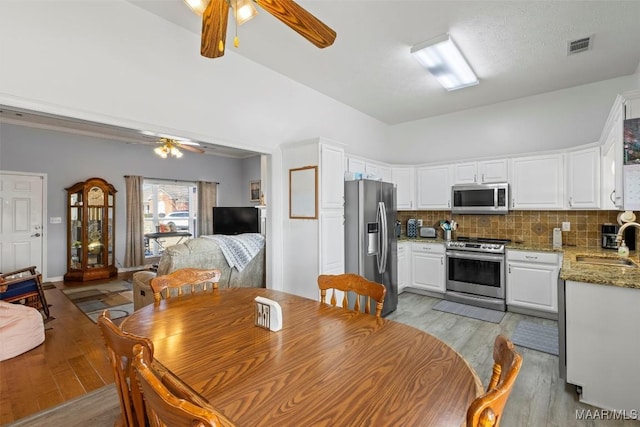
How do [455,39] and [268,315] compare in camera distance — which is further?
[455,39]

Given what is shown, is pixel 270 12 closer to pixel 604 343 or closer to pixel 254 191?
pixel 604 343

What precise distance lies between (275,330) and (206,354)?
35 centimetres

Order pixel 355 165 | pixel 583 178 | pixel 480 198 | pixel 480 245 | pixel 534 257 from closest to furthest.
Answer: pixel 583 178 < pixel 534 257 < pixel 480 245 < pixel 355 165 < pixel 480 198

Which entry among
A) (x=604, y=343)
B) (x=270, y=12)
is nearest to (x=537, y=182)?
(x=604, y=343)

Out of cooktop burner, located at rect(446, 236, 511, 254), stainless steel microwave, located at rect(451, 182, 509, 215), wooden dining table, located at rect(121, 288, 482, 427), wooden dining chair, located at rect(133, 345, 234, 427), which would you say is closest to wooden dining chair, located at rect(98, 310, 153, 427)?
wooden dining table, located at rect(121, 288, 482, 427)

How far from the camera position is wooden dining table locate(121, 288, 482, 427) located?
0.87m

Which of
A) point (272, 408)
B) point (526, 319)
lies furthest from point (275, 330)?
point (526, 319)

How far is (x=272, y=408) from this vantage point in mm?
886

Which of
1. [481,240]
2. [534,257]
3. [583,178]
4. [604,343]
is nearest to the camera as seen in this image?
[604,343]

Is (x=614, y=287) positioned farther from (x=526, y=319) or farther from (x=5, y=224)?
(x=5, y=224)

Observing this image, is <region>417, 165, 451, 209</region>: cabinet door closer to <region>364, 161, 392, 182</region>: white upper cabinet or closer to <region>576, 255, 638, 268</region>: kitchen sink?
<region>364, 161, 392, 182</region>: white upper cabinet

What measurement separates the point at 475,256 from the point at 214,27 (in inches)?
162

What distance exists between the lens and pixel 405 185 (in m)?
5.14

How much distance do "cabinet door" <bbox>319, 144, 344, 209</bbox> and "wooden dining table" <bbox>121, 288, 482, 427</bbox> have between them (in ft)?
5.68
